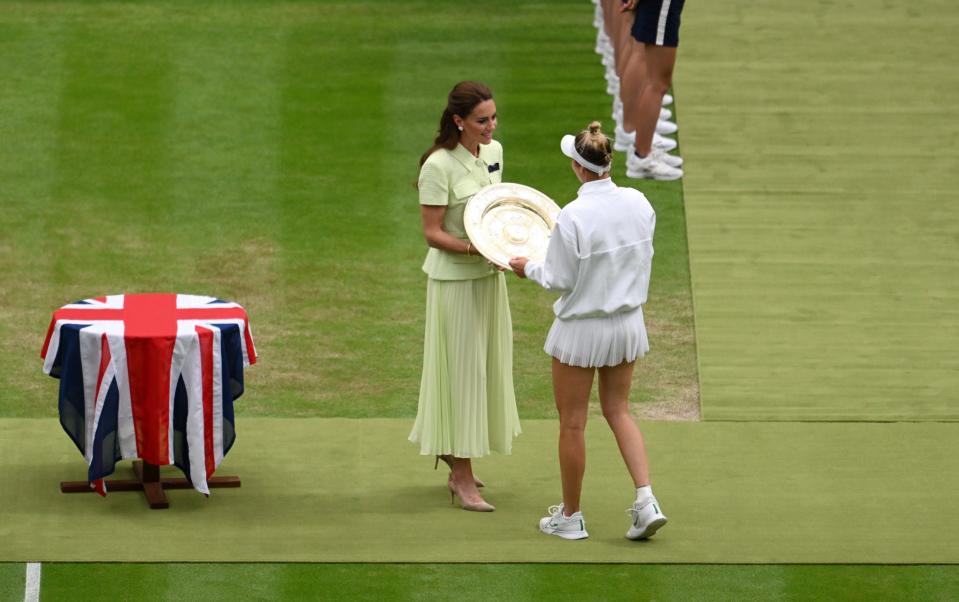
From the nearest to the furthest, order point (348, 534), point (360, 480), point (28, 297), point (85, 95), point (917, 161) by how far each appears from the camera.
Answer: point (348, 534)
point (360, 480)
point (28, 297)
point (917, 161)
point (85, 95)

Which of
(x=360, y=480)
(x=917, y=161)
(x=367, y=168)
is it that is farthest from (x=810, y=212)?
(x=360, y=480)

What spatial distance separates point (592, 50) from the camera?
1532 cm

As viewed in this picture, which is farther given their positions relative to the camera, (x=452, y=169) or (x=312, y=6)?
(x=312, y=6)

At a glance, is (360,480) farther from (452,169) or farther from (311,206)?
(311,206)

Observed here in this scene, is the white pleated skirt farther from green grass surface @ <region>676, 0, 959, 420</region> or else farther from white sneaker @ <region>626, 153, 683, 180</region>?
white sneaker @ <region>626, 153, 683, 180</region>

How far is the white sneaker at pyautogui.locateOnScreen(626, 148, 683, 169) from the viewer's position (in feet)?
41.9

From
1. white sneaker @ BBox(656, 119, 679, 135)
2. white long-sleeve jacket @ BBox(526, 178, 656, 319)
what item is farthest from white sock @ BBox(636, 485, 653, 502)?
white sneaker @ BBox(656, 119, 679, 135)

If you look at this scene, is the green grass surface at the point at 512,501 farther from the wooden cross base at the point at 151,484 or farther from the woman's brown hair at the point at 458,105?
the woman's brown hair at the point at 458,105

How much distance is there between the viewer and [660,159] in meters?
12.9

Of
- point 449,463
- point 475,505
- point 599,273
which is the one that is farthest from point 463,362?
point 599,273

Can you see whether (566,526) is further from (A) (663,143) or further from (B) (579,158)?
(A) (663,143)

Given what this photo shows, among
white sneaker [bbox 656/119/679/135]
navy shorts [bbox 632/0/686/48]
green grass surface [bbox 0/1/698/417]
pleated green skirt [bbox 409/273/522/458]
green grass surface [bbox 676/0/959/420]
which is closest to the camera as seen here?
pleated green skirt [bbox 409/273/522/458]

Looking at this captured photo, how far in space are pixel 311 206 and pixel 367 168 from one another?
2.41ft

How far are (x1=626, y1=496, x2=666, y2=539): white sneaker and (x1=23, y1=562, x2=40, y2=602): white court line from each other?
2.46 metres
